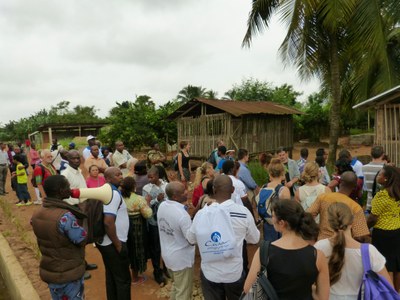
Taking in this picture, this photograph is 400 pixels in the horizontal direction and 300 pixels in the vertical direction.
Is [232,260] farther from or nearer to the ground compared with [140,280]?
farther from the ground

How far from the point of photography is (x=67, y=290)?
321 cm

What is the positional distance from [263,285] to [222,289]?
93cm

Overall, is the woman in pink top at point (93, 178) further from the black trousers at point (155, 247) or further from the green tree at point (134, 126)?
the green tree at point (134, 126)

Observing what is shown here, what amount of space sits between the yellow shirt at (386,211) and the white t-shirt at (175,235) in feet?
6.12

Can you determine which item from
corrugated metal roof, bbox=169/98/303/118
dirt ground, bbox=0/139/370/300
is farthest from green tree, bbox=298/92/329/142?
dirt ground, bbox=0/139/370/300

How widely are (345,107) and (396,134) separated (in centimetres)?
675

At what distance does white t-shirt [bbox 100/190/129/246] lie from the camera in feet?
11.0

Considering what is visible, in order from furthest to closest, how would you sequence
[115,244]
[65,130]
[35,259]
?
[65,130], [35,259], [115,244]

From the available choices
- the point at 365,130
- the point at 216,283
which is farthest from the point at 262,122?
the point at 365,130

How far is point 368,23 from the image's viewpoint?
934cm

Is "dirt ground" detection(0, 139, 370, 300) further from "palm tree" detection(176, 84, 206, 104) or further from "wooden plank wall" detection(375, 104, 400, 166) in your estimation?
"palm tree" detection(176, 84, 206, 104)

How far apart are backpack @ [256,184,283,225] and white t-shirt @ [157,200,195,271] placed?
1.03m

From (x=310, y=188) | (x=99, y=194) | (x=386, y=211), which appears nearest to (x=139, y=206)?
(x=99, y=194)

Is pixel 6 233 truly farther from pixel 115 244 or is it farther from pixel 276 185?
pixel 276 185
